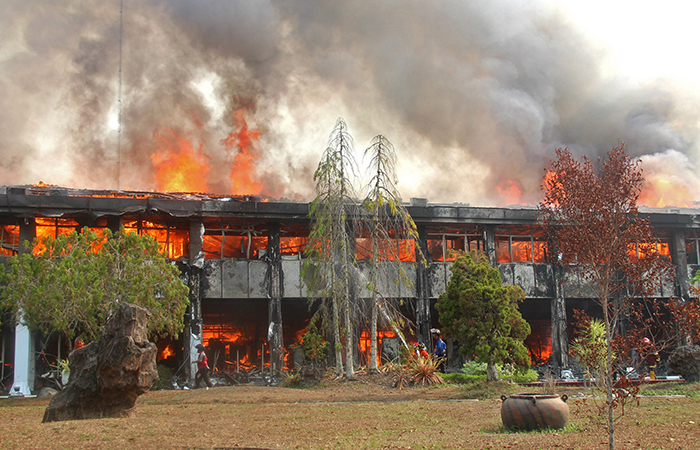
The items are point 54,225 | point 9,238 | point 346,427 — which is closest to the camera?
point 346,427

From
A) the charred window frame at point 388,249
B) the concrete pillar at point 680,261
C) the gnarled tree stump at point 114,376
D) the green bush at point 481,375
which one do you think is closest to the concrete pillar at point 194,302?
the charred window frame at point 388,249

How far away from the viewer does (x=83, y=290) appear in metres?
21.2

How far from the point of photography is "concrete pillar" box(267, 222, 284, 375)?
1153 inches

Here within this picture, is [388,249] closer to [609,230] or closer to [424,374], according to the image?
[424,374]

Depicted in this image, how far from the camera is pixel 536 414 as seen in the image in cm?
1116

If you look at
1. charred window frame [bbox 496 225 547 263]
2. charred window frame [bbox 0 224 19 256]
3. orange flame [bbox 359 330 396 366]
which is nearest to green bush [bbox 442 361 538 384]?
orange flame [bbox 359 330 396 366]

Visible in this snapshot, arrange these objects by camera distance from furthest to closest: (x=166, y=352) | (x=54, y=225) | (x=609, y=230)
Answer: (x=166, y=352) < (x=54, y=225) < (x=609, y=230)

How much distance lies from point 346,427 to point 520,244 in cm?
2466

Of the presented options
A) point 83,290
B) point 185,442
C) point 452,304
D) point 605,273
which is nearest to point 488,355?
point 452,304

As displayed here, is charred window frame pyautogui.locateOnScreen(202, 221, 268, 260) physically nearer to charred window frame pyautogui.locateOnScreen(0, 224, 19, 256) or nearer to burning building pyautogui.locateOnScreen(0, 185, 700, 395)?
burning building pyautogui.locateOnScreen(0, 185, 700, 395)

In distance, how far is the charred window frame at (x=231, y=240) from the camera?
1217 inches

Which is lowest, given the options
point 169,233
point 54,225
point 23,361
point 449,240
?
point 23,361

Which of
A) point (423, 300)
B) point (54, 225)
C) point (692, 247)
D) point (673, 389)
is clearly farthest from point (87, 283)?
point (692, 247)

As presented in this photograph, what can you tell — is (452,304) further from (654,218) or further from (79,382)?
(654,218)
